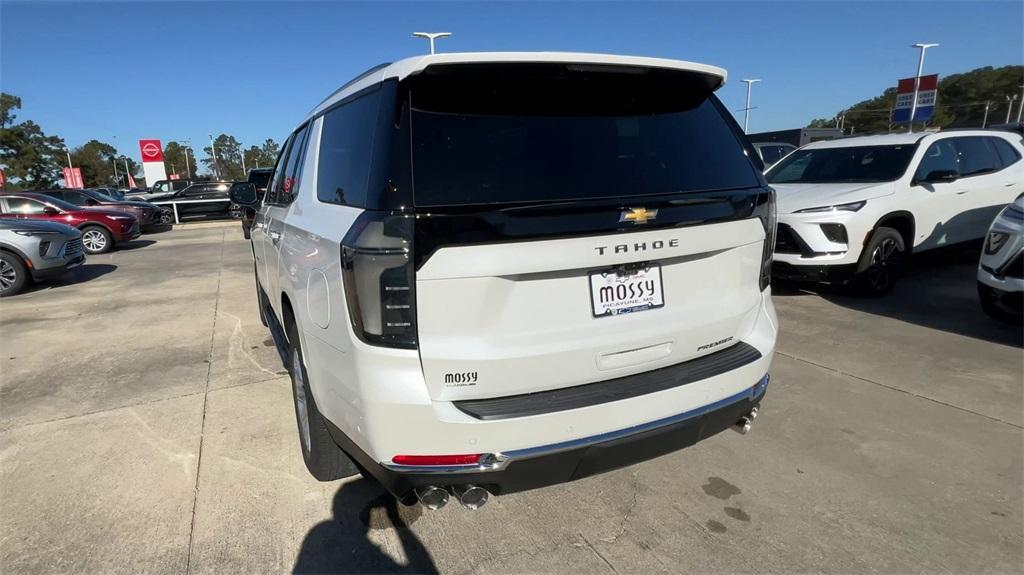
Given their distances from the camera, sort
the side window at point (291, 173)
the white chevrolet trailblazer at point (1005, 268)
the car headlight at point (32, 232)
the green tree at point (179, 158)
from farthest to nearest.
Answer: the green tree at point (179, 158) → the car headlight at point (32, 232) → the white chevrolet trailblazer at point (1005, 268) → the side window at point (291, 173)

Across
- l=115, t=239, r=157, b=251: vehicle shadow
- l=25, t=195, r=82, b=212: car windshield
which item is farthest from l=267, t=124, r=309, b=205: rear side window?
l=115, t=239, r=157, b=251: vehicle shadow

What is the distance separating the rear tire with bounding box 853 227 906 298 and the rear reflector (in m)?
5.53

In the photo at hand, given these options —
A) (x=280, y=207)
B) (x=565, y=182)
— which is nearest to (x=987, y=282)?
(x=565, y=182)

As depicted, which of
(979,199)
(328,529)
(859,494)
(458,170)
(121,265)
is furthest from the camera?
(121,265)

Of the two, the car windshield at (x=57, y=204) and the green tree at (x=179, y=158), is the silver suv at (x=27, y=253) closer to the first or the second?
the car windshield at (x=57, y=204)

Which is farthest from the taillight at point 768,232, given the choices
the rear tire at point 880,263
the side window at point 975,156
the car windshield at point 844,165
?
the side window at point 975,156

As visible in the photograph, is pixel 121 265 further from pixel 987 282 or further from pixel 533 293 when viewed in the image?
pixel 987 282

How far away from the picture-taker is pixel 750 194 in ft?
7.47

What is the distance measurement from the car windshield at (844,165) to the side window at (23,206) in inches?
607

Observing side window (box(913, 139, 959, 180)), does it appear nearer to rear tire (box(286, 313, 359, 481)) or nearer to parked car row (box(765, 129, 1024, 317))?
parked car row (box(765, 129, 1024, 317))

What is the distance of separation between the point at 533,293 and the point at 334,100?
5.14 feet

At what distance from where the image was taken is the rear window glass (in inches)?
72.5

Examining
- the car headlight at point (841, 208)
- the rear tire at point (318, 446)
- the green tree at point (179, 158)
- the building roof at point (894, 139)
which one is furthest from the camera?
the green tree at point (179, 158)

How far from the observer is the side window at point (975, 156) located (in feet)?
21.6
